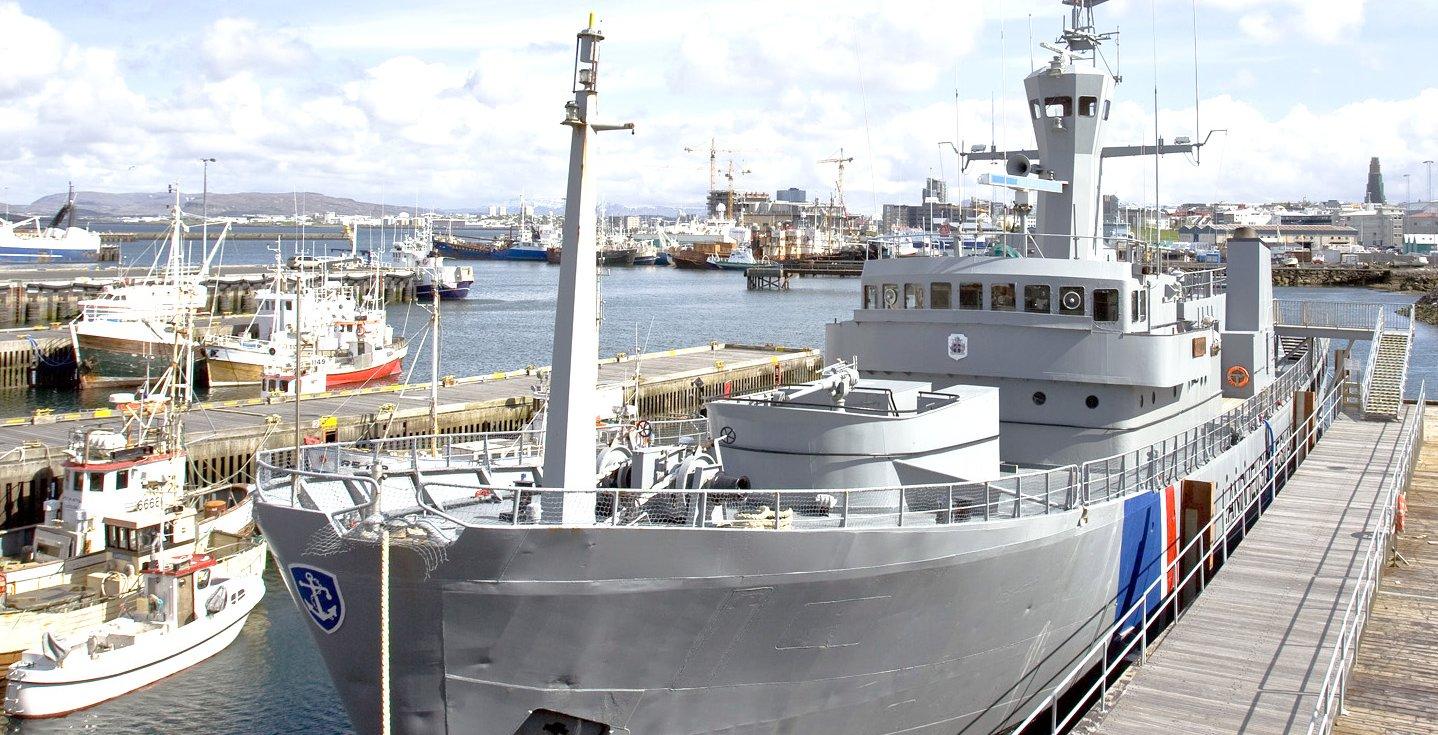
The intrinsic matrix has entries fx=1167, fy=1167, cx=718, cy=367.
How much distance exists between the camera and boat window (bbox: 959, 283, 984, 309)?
16734 millimetres

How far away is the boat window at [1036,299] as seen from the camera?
16.3m

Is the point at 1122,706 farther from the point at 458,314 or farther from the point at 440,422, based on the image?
the point at 458,314

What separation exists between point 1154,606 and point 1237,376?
20.5 ft

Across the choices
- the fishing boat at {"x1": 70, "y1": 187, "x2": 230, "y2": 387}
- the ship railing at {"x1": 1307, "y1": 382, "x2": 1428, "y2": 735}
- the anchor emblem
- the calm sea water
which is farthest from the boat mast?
the fishing boat at {"x1": 70, "y1": 187, "x2": 230, "y2": 387}

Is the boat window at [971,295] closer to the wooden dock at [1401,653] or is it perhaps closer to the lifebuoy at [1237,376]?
the wooden dock at [1401,653]

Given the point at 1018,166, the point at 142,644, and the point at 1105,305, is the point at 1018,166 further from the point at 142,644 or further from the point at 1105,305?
the point at 142,644

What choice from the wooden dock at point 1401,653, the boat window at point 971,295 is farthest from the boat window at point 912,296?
the wooden dock at point 1401,653

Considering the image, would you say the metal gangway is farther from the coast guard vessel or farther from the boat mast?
the boat mast

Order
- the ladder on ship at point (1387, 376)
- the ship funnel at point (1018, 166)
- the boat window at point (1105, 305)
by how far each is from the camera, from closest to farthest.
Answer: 1. the boat window at point (1105, 305)
2. the ship funnel at point (1018, 166)
3. the ladder on ship at point (1387, 376)

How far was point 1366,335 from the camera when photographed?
92.1ft

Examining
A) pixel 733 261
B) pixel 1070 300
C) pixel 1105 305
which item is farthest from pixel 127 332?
pixel 733 261

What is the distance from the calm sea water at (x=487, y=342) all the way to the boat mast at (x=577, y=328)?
380 inches

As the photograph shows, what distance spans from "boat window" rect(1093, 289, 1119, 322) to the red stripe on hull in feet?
124

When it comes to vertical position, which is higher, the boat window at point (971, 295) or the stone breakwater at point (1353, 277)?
the stone breakwater at point (1353, 277)
